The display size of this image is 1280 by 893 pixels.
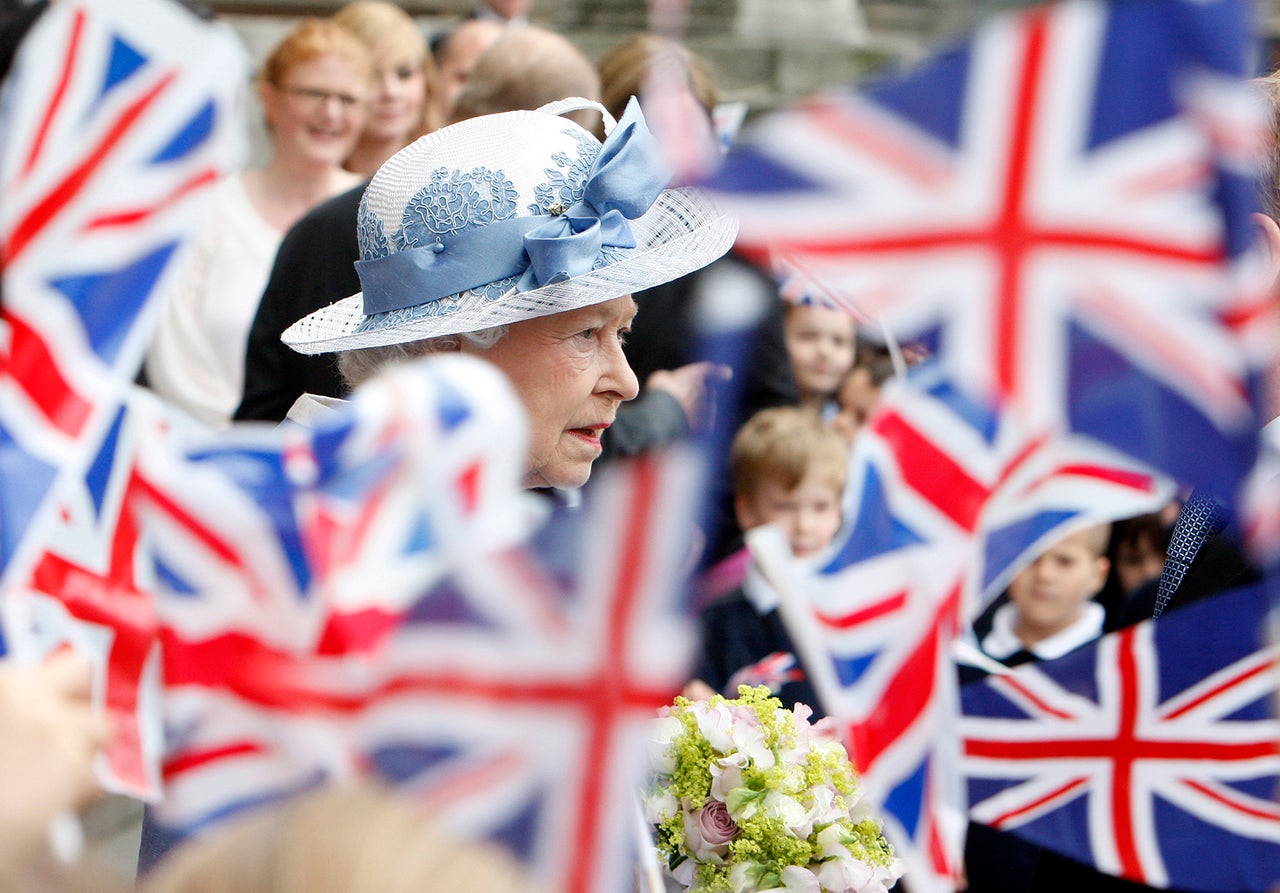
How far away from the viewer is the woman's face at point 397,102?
5.10m

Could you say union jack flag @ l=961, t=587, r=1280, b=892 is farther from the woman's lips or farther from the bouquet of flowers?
the woman's lips

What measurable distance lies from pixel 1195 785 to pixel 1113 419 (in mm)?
557

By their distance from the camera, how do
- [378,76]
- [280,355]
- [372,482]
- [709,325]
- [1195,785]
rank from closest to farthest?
[372,482], [1195,785], [280,355], [709,325], [378,76]

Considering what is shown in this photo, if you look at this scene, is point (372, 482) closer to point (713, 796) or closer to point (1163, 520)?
point (713, 796)

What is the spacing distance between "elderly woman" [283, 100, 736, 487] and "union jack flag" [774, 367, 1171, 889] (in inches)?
32.5

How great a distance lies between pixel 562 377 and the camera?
2705 mm

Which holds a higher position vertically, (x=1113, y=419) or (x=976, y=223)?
(x=976, y=223)

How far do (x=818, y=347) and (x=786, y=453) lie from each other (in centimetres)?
123

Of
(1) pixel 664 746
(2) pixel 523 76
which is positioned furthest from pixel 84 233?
(2) pixel 523 76

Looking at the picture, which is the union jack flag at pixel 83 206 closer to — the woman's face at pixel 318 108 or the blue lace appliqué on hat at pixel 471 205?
the blue lace appliqué on hat at pixel 471 205

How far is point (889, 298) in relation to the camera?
1713 millimetres

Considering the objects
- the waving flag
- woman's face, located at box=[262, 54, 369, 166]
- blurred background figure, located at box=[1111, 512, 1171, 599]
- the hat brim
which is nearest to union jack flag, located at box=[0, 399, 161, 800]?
the waving flag

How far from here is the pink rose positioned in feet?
8.00

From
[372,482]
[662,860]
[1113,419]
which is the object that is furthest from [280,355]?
[1113,419]
